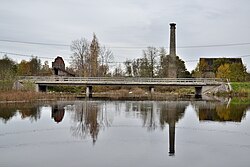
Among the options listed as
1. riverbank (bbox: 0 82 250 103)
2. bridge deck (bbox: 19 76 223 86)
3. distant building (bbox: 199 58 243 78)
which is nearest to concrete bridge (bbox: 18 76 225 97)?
bridge deck (bbox: 19 76 223 86)

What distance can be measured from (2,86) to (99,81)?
1745 cm

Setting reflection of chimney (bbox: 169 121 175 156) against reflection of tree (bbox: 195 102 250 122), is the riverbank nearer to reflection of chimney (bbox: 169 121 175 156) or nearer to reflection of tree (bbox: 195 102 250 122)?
reflection of tree (bbox: 195 102 250 122)

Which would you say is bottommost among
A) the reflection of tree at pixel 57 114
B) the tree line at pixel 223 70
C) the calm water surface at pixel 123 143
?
the calm water surface at pixel 123 143

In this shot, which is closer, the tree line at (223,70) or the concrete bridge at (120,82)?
the concrete bridge at (120,82)

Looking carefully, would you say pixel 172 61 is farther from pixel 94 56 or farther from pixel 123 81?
pixel 123 81

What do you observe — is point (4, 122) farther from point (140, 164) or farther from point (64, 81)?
point (64, 81)

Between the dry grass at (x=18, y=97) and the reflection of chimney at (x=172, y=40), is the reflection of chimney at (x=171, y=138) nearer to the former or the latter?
the dry grass at (x=18, y=97)

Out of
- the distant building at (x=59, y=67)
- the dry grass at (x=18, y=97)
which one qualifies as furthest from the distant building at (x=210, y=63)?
the dry grass at (x=18, y=97)

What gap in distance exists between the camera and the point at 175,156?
11.1 m

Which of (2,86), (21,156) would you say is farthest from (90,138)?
(2,86)

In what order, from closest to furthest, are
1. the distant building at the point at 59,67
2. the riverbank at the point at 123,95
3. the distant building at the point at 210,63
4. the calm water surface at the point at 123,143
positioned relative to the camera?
the calm water surface at the point at 123,143, the riverbank at the point at 123,95, the distant building at the point at 59,67, the distant building at the point at 210,63

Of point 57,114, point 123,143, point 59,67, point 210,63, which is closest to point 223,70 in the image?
point 210,63

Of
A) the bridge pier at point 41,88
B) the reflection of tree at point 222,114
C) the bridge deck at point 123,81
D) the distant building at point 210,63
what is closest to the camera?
the reflection of tree at point 222,114

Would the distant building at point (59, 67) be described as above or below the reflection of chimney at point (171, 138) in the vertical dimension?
above
